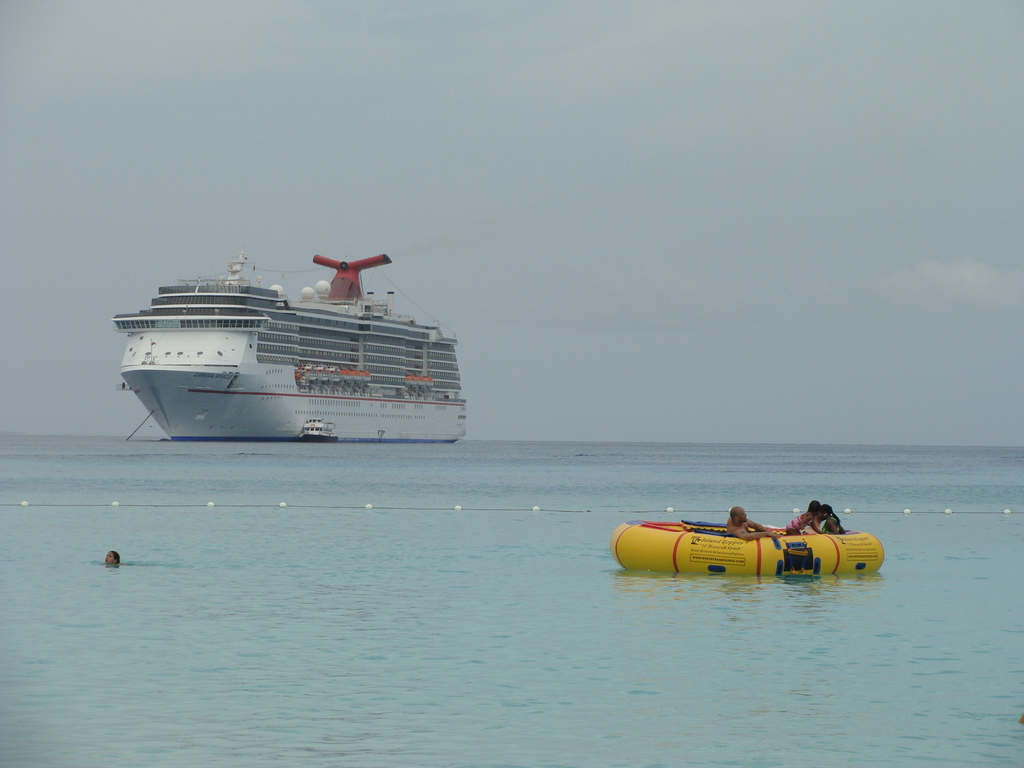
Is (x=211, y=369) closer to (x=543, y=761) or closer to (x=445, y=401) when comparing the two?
(x=445, y=401)

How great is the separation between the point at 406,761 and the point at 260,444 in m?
87.1

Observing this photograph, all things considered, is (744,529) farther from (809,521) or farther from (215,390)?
(215,390)

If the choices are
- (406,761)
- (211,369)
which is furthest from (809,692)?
(211,369)

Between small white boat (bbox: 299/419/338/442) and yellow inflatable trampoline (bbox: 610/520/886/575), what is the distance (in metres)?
71.7

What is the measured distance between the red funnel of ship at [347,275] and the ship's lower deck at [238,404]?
1576 centimetres

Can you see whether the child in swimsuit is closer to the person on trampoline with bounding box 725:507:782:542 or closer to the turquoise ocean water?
the person on trampoline with bounding box 725:507:782:542

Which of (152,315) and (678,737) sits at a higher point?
(152,315)

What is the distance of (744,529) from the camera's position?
669 inches

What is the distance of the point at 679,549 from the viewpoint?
17.0m

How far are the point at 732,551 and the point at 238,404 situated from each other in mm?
70005

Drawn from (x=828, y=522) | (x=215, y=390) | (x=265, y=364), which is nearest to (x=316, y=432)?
(x=265, y=364)

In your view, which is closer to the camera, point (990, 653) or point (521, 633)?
point (990, 653)

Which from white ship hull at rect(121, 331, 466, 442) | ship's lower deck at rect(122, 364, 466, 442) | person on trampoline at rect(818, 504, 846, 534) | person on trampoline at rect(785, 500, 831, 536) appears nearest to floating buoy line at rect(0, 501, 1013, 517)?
person on trampoline at rect(818, 504, 846, 534)

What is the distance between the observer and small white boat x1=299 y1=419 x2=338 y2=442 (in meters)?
87.7
